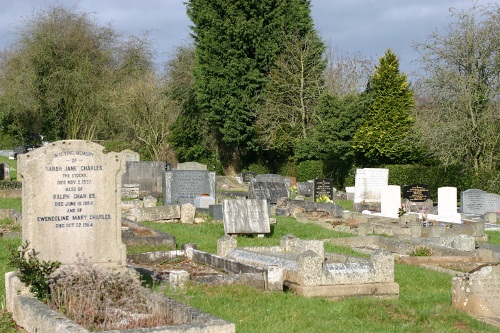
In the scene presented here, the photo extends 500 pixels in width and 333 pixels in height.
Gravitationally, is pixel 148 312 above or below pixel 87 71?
below

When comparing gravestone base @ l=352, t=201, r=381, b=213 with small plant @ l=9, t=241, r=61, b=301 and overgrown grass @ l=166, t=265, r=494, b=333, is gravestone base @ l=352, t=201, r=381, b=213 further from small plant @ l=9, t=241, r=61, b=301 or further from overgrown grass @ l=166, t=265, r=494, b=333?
small plant @ l=9, t=241, r=61, b=301

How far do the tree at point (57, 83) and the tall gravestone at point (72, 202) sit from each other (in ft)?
147

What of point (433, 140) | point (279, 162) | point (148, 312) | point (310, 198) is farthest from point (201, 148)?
point (148, 312)

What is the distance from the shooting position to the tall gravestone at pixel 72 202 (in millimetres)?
10078

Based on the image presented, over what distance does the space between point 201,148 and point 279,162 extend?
653 cm

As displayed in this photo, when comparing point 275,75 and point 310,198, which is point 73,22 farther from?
point 310,198

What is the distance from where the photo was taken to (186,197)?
26812mm

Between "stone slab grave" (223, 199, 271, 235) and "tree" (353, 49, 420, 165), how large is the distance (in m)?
20.8

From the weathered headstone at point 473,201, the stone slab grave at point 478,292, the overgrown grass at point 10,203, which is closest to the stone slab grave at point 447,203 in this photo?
the weathered headstone at point 473,201

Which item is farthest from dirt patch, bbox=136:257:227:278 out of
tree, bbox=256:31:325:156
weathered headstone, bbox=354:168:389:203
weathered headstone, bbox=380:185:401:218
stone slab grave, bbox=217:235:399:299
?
tree, bbox=256:31:325:156

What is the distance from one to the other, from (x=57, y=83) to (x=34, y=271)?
47.3 meters

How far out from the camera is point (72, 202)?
10266mm

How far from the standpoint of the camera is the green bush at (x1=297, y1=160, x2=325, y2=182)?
45.5 meters

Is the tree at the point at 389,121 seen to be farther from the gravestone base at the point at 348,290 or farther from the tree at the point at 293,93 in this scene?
the gravestone base at the point at 348,290
